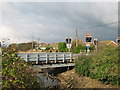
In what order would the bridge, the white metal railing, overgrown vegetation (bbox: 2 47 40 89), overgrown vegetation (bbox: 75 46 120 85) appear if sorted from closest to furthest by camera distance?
overgrown vegetation (bbox: 2 47 40 89), overgrown vegetation (bbox: 75 46 120 85), the white metal railing, the bridge

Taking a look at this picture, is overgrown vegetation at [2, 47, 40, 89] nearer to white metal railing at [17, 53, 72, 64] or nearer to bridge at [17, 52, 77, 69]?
bridge at [17, 52, 77, 69]

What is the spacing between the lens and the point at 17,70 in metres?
4.15

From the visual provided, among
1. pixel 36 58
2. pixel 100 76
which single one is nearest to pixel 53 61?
pixel 36 58

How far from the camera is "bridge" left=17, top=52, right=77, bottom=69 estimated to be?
13133 mm

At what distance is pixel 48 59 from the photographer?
563 inches

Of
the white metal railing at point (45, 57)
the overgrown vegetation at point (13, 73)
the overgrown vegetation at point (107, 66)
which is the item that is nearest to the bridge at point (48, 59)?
the white metal railing at point (45, 57)

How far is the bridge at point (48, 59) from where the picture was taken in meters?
13.1

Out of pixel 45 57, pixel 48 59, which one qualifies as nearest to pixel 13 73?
pixel 45 57

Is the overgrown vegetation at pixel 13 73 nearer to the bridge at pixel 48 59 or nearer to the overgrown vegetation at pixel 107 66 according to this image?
the overgrown vegetation at pixel 107 66

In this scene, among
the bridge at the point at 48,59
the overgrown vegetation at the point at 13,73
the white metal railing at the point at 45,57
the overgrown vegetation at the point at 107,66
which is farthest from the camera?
the bridge at the point at 48,59

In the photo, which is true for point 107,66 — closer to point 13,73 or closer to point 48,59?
point 48,59

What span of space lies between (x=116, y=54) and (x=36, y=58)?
25.1ft

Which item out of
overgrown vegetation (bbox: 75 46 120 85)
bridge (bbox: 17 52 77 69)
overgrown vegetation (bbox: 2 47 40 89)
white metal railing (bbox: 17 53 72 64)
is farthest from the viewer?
bridge (bbox: 17 52 77 69)

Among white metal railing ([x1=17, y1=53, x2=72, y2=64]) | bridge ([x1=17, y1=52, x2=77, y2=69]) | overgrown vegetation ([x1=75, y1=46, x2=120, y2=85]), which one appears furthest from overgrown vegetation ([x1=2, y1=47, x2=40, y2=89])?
white metal railing ([x1=17, y1=53, x2=72, y2=64])
